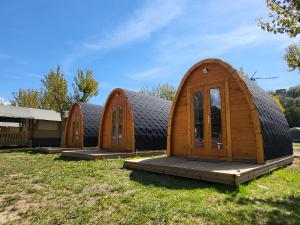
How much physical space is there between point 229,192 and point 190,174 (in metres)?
1.29

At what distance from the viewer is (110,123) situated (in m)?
13.9

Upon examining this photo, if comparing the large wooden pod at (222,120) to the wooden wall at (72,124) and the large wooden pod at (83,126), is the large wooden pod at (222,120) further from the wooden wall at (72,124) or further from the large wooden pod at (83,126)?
the wooden wall at (72,124)

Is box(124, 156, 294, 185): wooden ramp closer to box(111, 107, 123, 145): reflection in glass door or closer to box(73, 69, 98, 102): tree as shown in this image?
box(111, 107, 123, 145): reflection in glass door

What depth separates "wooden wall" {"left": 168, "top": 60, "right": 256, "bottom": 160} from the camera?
24.1ft

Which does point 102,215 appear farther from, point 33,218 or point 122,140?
point 122,140

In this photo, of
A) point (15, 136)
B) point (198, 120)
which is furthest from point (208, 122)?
point (15, 136)

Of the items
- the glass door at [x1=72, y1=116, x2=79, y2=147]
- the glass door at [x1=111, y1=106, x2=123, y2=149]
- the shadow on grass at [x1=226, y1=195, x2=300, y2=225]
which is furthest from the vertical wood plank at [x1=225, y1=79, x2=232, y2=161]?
the glass door at [x1=72, y1=116, x2=79, y2=147]

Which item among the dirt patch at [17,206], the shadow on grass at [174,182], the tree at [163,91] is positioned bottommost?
the dirt patch at [17,206]

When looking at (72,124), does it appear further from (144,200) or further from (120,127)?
(144,200)

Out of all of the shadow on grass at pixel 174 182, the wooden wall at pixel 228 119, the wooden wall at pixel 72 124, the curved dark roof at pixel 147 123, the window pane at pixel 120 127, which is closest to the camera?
the shadow on grass at pixel 174 182

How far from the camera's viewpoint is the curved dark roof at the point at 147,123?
12062mm

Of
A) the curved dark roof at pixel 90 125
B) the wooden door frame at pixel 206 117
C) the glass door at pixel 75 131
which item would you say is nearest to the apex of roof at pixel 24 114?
the glass door at pixel 75 131

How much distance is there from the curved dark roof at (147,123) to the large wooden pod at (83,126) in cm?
484

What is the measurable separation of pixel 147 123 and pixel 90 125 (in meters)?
5.65
